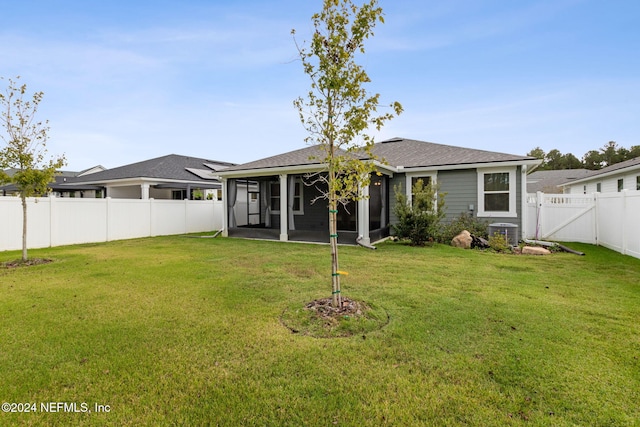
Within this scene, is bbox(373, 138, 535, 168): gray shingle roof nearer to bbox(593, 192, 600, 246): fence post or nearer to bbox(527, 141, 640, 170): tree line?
bbox(593, 192, 600, 246): fence post

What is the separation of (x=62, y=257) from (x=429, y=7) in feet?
42.6

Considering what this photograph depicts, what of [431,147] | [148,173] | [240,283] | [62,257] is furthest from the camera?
[148,173]

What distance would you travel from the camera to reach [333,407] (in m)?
2.16

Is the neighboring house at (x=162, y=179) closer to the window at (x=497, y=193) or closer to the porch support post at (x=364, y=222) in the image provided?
the porch support post at (x=364, y=222)

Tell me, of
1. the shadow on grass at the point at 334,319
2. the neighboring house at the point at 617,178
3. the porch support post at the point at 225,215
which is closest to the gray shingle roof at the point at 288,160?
the porch support post at the point at 225,215

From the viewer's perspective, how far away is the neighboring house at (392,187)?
33.8 feet

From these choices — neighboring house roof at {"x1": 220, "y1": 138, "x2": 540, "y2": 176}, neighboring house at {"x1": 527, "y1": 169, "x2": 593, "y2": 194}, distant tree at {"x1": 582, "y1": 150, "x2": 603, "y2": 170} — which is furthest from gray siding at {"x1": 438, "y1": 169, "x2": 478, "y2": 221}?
distant tree at {"x1": 582, "y1": 150, "x2": 603, "y2": 170}

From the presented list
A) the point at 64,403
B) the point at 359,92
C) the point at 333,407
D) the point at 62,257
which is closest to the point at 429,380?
the point at 333,407

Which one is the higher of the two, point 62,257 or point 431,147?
point 431,147

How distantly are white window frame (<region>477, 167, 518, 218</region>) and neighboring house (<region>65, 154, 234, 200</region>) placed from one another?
11513 mm

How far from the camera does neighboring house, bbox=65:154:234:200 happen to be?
1650cm

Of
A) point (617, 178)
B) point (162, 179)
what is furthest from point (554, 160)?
point (162, 179)

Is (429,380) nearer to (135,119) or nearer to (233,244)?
(233,244)

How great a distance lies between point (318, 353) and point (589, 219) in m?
11.8
